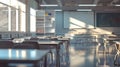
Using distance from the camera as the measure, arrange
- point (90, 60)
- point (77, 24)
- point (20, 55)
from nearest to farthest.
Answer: point (20, 55) < point (90, 60) < point (77, 24)

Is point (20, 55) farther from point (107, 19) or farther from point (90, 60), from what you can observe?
point (107, 19)

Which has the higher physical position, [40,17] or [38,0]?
[38,0]

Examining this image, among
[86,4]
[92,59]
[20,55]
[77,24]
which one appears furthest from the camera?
[77,24]

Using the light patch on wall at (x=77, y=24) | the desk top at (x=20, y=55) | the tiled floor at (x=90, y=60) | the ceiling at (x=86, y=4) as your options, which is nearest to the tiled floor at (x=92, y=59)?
the tiled floor at (x=90, y=60)

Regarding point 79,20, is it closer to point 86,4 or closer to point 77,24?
point 77,24

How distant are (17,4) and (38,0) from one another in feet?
25.7

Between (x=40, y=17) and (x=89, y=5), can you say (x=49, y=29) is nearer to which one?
(x=40, y=17)

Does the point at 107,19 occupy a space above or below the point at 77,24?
above

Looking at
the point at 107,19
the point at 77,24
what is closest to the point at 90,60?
the point at 77,24

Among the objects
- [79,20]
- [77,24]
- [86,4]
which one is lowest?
[77,24]

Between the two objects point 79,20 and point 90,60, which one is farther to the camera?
point 79,20

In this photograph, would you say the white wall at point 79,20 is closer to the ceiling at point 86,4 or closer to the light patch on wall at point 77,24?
the light patch on wall at point 77,24

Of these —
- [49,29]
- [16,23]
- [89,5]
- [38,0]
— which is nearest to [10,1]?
[16,23]

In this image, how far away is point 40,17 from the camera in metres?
16.4
